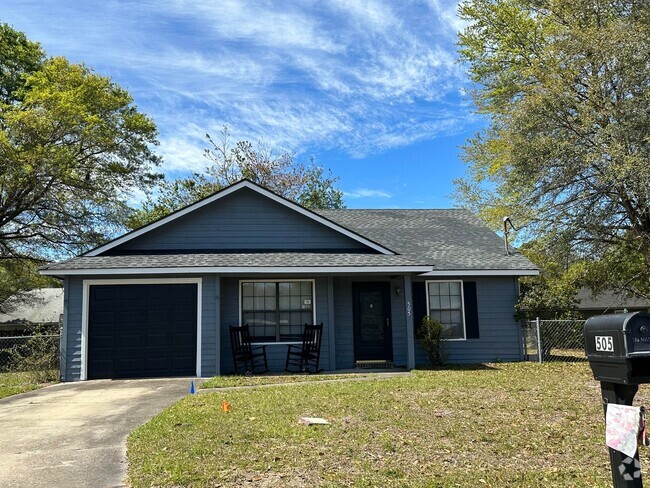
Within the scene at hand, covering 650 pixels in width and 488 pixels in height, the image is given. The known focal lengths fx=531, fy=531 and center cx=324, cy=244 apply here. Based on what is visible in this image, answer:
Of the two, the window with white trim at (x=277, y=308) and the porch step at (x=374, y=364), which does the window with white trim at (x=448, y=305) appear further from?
the window with white trim at (x=277, y=308)

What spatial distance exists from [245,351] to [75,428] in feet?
18.7

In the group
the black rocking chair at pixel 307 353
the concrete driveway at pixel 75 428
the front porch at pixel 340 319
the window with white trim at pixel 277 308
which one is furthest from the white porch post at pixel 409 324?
the concrete driveway at pixel 75 428

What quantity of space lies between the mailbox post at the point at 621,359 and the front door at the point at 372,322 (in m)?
10.7

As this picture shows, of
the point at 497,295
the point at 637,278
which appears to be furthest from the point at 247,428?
the point at 637,278

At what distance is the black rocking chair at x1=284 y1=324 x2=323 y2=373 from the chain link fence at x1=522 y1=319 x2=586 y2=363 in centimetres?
563

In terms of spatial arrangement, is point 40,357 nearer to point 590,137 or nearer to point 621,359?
point 621,359

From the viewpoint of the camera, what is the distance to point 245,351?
1237 cm

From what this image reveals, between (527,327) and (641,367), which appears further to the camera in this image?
(527,327)

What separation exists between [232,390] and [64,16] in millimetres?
10554

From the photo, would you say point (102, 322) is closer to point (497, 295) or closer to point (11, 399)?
point (11, 399)

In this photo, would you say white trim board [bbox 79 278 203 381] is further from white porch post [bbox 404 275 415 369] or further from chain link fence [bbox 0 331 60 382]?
white porch post [bbox 404 275 415 369]

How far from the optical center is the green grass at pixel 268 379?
34.8ft

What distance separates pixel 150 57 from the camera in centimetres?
1636

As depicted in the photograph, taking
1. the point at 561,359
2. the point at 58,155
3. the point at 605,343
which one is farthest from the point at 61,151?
the point at 605,343
